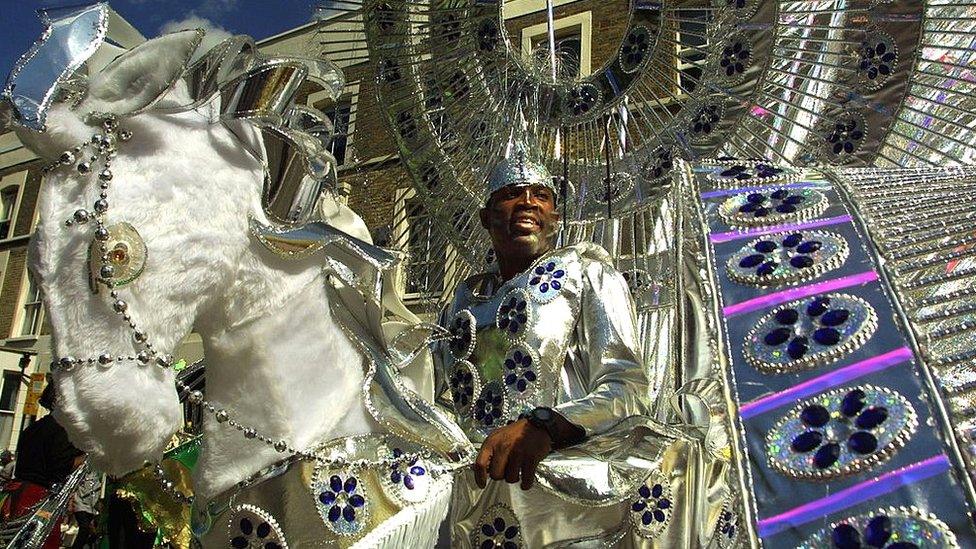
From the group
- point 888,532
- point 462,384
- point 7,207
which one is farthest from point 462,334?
point 7,207

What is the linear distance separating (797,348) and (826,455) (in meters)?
0.17

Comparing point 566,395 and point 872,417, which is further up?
point 566,395

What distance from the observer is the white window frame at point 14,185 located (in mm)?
16875

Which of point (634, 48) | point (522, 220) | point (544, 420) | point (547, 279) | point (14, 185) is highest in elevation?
point (14, 185)

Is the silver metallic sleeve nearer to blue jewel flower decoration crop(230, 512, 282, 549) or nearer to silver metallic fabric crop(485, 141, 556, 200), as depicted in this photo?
silver metallic fabric crop(485, 141, 556, 200)

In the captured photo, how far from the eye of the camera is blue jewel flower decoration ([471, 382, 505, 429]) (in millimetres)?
1925

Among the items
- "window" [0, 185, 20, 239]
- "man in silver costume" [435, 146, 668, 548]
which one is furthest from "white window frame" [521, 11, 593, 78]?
"window" [0, 185, 20, 239]

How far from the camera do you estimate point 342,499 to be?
4.61 feet

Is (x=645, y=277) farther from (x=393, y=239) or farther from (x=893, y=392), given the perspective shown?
(x=893, y=392)

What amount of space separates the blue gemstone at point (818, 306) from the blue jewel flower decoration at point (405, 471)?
28.8 inches

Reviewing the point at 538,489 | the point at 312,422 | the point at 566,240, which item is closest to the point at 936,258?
the point at 538,489

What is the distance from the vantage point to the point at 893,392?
1.07m

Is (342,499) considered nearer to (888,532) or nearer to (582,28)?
(888,532)

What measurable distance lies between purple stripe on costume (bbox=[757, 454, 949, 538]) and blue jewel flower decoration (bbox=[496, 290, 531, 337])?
101 cm
